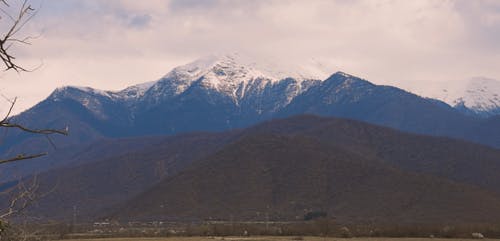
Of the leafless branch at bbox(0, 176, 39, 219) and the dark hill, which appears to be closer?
the leafless branch at bbox(0, 176, 39, 219)

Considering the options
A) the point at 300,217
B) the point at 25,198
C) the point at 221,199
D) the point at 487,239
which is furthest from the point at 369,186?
the point at 25,198

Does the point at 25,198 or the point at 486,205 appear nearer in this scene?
the point at 25,198

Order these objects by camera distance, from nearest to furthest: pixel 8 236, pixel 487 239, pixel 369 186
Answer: pixel 8 236
pixel 487 239
pixel 369 186

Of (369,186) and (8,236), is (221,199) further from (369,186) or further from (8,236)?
(8,236)

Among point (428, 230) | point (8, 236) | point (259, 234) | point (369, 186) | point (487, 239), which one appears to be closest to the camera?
point (8, 236)

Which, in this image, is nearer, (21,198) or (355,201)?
(21,198)

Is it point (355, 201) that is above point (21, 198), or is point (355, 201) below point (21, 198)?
below

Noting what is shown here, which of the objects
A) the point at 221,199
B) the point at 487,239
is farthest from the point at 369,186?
the point at 487,239

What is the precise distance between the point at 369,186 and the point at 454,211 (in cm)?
3009

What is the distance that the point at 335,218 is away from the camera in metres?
168

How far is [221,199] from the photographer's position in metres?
193

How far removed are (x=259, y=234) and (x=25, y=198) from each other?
11181cm

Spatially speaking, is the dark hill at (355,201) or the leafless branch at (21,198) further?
the dark hill at (355,201)

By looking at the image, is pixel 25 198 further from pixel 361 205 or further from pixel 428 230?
pixel 361 205
